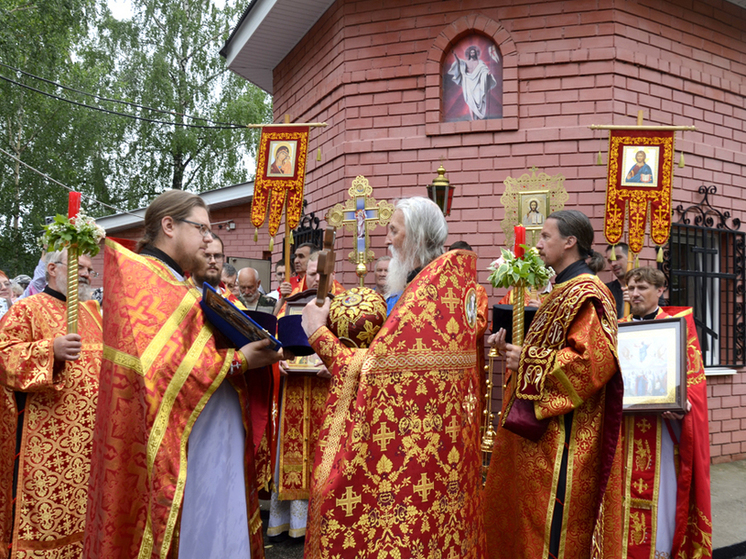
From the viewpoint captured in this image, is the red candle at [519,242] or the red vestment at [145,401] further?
the red candle at [519,242]

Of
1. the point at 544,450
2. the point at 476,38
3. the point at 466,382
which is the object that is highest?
the point at 476,38

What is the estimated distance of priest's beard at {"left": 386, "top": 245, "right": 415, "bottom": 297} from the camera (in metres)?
2.98

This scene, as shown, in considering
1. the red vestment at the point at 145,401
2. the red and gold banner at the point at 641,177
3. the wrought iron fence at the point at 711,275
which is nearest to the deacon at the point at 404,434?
the red vestment at the point at 145,401

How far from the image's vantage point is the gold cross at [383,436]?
2.57m

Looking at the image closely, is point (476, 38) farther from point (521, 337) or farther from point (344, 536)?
point (344, 536)

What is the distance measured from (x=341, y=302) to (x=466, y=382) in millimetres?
680

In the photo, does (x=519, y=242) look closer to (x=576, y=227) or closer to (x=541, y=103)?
(x=576, y=227)

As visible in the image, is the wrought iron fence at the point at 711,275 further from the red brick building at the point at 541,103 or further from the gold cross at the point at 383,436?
the gold cross at the point at 383,436

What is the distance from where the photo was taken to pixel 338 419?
2611 millimetres

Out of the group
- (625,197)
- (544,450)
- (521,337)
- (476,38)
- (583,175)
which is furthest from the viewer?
(476,38)

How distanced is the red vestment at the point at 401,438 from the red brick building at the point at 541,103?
4.39 m

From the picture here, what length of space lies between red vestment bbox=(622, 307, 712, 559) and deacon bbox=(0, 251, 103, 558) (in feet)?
11.6

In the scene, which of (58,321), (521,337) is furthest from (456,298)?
(58,321)

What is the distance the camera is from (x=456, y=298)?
275 cm
